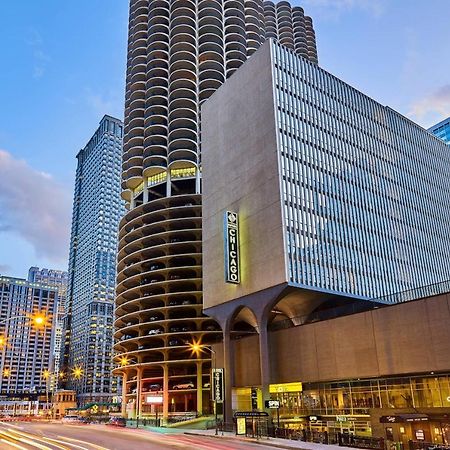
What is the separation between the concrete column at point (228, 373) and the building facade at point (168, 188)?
88.9ft

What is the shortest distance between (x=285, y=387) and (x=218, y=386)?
39.1ft

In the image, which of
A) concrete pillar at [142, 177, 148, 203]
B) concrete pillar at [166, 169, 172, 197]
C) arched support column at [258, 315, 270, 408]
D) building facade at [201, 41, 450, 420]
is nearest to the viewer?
arched support column at [258, 315, 270, 408]

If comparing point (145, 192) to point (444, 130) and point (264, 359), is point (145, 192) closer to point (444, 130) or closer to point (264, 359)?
point (264, 359)

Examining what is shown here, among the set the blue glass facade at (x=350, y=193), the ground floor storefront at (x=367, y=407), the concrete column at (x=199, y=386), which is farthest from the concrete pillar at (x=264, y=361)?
the concrete column at (x=199, y=386)

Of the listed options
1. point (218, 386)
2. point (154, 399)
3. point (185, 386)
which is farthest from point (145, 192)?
point (218, 386)

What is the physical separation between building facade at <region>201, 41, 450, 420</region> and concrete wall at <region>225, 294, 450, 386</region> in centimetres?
135

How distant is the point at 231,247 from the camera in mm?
75875

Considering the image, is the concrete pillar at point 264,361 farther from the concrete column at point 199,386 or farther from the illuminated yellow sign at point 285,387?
the concrete column at point 199,386

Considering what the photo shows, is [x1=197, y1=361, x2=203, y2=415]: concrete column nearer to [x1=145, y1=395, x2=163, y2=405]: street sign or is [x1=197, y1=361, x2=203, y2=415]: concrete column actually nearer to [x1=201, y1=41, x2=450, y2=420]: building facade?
[x1=145, y1=395, x2=163, y2=405]: street sign

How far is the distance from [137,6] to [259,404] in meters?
113

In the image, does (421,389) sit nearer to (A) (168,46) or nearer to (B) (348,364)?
(B) (348,364)

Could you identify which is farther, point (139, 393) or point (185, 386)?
point (139, 393)

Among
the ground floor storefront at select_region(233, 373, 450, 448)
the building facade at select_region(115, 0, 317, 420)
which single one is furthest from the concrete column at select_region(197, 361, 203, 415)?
the ground floor storefront at select_region(233, 373, 450, 448)

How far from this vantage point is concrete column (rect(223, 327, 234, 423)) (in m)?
72.8
